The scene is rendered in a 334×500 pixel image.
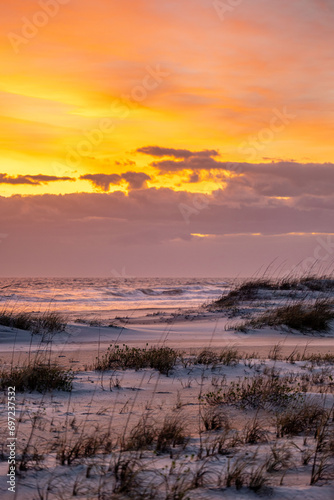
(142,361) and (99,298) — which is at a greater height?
(142,361)

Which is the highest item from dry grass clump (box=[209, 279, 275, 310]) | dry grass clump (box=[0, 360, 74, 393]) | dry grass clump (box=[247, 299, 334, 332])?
dry grass clump (box=[0, 360, 74, 393])

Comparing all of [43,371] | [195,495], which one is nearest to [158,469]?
[195,495]

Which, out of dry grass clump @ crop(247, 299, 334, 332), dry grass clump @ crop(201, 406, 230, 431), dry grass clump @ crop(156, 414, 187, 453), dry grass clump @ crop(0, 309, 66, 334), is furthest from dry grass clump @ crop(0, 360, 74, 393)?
dry grass clump @ crop(247, 299, 334, 332)

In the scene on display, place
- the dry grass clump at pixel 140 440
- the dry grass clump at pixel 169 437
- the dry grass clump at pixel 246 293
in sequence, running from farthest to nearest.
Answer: the dry grass clump at pixel 246 293
the dry grass clump at pixel 169 437
the dry grass clump at pixel 140 440

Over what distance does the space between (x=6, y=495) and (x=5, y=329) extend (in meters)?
11.4

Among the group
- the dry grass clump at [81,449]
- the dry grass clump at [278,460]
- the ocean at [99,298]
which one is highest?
the dry grass clump at [278,460]

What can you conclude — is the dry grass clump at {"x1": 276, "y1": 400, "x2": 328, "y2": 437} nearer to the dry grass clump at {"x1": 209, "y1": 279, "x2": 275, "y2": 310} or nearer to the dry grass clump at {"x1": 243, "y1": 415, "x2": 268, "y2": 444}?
the dry grass clump at {"x1": 243, "y1": 415, "x2": 268, "y2": 444}

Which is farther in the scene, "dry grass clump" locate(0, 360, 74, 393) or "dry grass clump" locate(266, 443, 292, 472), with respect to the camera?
"dry grass clump" locate(0, 360, 74, 393)

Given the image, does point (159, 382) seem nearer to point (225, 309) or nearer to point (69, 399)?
point (69, 399)

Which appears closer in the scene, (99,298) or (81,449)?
(81,449)

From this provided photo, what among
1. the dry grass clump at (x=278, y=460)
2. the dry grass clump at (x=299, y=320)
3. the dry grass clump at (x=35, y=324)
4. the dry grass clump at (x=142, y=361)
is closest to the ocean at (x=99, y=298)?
the dry grass clump at (x=35, y=324)

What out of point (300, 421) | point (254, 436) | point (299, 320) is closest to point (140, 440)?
point (254, 436)

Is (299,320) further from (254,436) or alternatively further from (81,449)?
(81,449)

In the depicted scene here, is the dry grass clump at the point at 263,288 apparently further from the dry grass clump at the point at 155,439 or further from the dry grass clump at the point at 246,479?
the dry grass clump at the point at 246,479
